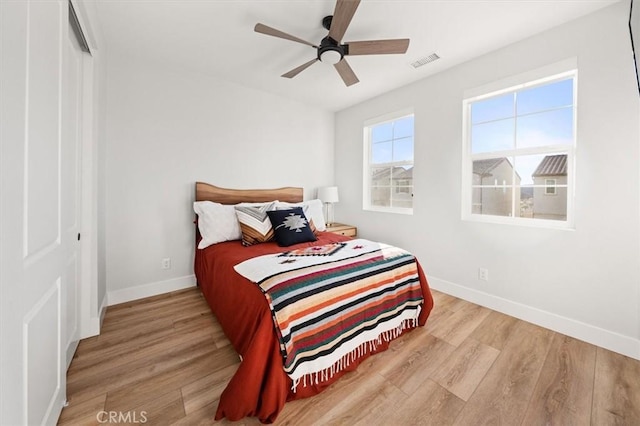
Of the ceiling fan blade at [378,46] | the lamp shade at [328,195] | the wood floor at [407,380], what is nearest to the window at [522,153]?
the wood floor at [407,380]

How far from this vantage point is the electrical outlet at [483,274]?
257cm

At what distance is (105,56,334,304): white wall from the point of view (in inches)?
101

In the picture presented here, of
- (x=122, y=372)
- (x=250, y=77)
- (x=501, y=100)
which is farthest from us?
(x=250, y=77)

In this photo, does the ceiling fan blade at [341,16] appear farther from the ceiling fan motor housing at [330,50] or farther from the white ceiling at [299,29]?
the white ceiling at [299,29]

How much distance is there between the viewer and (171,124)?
2822mm

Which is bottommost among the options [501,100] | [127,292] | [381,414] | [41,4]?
[381,414]

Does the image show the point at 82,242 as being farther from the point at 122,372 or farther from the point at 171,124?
the point at 171,124

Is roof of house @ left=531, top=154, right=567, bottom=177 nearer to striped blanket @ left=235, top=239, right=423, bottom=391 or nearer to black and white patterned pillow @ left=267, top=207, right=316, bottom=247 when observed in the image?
striped blanket @ left=235, top=239, right=423, bottom=391

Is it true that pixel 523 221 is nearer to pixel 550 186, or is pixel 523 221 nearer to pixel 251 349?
pixel 550 186

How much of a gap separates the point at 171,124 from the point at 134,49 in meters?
0.72

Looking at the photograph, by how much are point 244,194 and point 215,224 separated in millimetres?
743

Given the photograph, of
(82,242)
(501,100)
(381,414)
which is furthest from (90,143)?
(501,100)

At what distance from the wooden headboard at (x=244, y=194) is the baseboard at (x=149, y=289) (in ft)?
3.19

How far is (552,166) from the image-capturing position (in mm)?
2238
